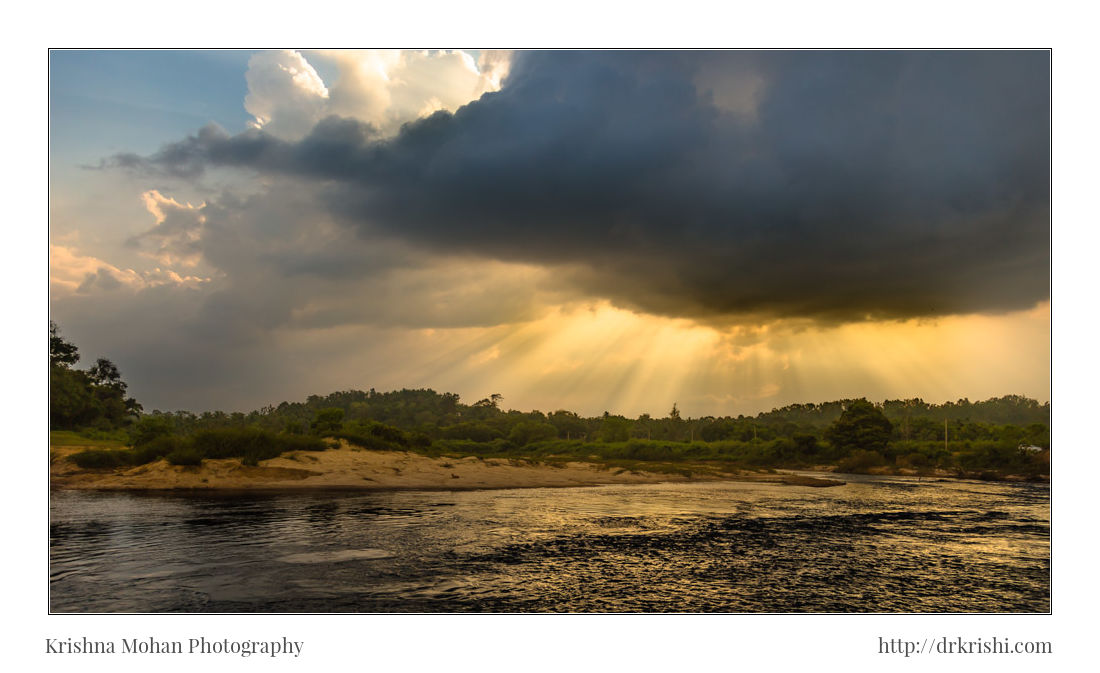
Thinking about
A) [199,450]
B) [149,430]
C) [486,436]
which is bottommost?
[486,436]

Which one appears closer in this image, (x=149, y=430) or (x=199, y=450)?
(x=199, y=450)

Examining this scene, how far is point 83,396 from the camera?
2990 inches

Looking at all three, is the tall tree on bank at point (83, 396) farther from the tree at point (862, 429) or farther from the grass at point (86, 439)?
the tree at point (862, 429)

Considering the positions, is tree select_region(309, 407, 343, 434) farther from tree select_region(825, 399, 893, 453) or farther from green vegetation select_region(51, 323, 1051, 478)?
tree select_region(825, 399, 893, 453)

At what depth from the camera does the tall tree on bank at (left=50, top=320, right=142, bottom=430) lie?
71.4 metres

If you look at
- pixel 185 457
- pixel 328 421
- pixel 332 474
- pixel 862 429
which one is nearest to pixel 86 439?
pixel 185 457

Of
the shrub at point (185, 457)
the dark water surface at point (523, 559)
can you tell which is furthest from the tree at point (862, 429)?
the shrub at point (185, 457)

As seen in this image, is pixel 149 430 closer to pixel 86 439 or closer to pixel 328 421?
pixel 86 439

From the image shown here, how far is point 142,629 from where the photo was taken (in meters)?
16.8

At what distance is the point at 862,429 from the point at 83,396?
152 metres

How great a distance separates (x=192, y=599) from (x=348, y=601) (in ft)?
18.6

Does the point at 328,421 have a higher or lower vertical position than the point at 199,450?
higher

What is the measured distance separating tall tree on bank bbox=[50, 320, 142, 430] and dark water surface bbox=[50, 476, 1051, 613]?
35.2m

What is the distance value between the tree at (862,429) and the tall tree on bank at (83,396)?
482 feet
